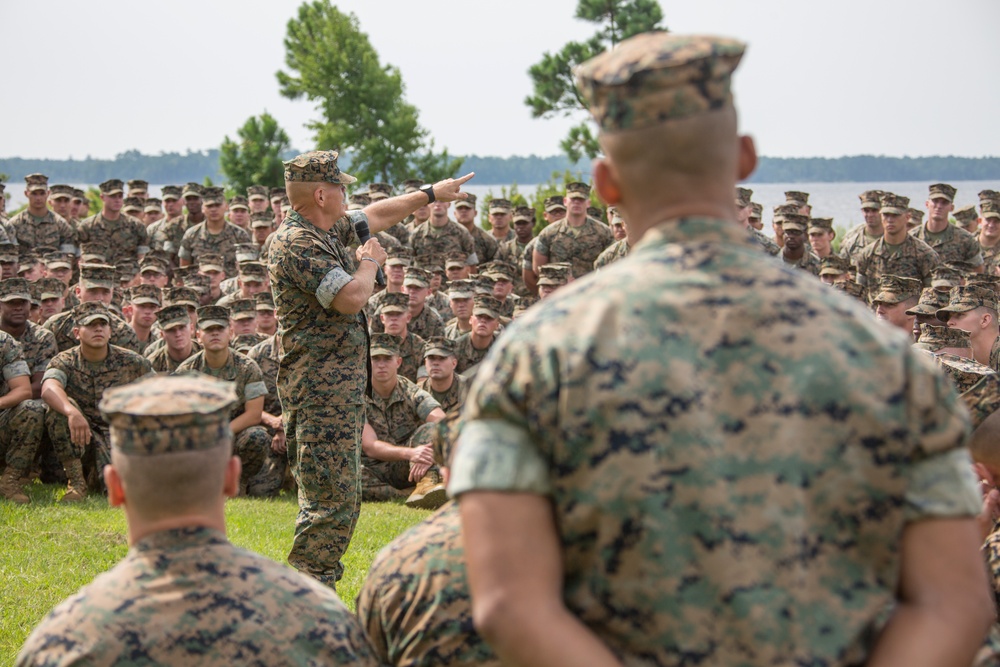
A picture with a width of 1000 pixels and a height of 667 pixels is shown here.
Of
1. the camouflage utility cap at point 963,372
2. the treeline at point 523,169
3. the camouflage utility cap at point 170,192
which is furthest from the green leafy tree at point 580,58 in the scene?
the treeline at point 523,169

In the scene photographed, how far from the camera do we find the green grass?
5.94m

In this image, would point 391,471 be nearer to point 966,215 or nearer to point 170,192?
point 170,192

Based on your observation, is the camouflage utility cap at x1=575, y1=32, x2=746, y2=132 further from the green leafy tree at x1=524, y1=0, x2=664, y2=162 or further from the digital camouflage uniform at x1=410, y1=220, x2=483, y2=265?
the green leafy tree at x1=524, y1=0, x2=664, y2=162

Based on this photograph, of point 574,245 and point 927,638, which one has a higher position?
point 927,638

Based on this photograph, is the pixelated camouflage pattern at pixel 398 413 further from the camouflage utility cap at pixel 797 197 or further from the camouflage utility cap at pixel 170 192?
the camouflage utility cap at pixel 170 192

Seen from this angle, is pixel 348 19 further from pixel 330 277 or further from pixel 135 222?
pixel 330 277

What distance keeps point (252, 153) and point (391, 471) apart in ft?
80.9

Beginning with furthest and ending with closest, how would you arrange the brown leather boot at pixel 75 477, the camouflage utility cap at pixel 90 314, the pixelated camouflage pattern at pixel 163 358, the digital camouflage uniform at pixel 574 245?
the digital camouflage uniform at pixel 574 245 → the pixelated camouflage pattern at pixel 163 358 → the camouflage utility cap at pixel 90 314 → the brown leather boot at pixel 75 477

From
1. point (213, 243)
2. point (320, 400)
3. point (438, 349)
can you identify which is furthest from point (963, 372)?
point (213, 243)

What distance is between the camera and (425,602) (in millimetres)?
2521

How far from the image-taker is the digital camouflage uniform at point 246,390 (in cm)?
908

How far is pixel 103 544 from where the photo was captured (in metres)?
7.14

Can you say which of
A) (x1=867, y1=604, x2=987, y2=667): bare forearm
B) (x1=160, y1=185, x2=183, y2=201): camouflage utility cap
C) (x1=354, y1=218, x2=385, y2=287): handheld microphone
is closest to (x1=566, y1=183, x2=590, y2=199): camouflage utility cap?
(x1=160, y1=185, x2=183, y2=201): camouflage utility cap

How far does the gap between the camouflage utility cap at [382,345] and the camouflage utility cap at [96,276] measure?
122 inches
